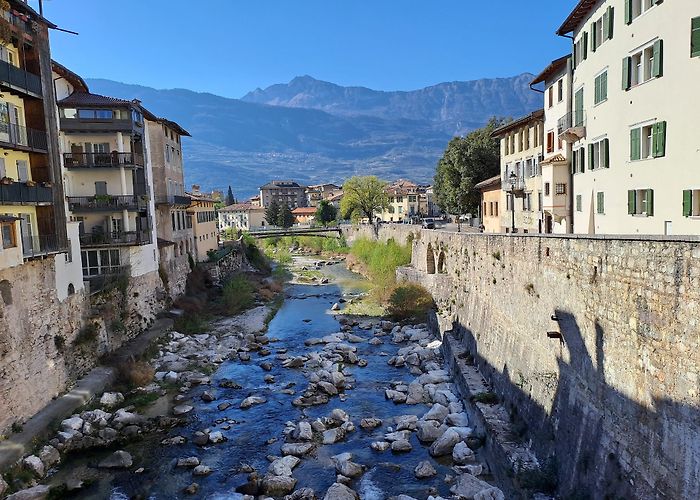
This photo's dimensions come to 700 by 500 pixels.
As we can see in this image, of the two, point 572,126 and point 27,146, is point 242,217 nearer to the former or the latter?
point 27,146

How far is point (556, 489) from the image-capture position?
42.1 ft

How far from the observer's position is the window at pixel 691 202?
16.0 meters

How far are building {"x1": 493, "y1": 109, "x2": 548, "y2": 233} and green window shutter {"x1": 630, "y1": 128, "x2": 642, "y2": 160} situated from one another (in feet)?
41.1

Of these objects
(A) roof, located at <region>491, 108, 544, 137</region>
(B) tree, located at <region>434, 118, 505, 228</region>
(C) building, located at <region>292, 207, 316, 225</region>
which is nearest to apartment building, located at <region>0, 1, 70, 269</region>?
(A) roof, located at <region>491, 108, 544, 137</region>

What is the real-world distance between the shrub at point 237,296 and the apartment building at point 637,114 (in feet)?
91.1

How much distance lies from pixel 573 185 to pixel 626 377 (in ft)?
59.9

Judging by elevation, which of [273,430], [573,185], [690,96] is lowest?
[273,430]

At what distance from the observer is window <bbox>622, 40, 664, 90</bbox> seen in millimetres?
16859

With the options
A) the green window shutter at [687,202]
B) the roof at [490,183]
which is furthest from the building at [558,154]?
the roof at [490,183]

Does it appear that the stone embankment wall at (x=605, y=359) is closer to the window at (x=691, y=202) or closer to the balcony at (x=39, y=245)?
the window at (x=691, y=202)

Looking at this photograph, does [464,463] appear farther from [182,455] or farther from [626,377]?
[182,455]

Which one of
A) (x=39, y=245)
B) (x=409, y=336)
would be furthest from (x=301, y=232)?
(x=39, y=245)

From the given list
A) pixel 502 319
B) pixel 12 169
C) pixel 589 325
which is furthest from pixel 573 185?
pixel 12 169

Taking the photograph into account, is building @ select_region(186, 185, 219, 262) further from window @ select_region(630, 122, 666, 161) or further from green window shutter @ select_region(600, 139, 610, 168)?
window @ select_region(630, 122, 666, 161)
